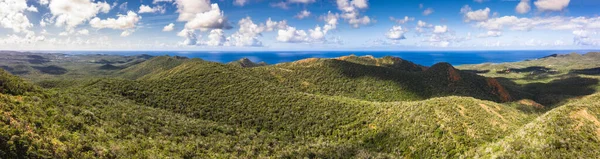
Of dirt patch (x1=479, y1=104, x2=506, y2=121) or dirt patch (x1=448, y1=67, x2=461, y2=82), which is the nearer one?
dirt patch (x1=479, y1=104, x2=506, y2=121)

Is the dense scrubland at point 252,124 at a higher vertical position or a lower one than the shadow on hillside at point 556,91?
higher

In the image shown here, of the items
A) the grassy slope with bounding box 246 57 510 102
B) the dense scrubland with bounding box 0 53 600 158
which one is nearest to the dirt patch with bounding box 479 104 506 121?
the dense scrubland with bounding box 0 53 600 158

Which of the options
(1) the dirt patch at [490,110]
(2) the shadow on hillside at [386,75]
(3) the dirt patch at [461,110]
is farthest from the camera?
(2) the shadow on hillside at [386,75]

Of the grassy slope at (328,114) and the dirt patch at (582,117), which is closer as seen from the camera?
the dirt patch at (582,117)

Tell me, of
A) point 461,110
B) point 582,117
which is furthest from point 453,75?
point 582,117

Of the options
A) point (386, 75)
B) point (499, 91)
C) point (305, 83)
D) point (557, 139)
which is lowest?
point (499, 91)

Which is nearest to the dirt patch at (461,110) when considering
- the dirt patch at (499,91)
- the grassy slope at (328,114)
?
the grassy slope at (328,114)

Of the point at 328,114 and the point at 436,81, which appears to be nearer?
the point at 328,114

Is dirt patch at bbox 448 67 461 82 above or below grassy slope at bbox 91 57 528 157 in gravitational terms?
above

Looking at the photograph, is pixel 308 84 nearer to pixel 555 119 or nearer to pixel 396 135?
pixel 396 135

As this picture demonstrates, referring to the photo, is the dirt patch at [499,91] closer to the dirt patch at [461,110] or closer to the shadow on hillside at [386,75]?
the shadow on hillside at [386,75]

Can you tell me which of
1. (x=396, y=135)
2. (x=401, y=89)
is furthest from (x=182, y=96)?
(x=401, y=89)

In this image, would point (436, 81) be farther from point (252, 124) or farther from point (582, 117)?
point (252, 124)

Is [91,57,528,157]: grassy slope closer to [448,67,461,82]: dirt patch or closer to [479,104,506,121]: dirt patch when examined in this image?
[479,104,506,121]: dirt patch
